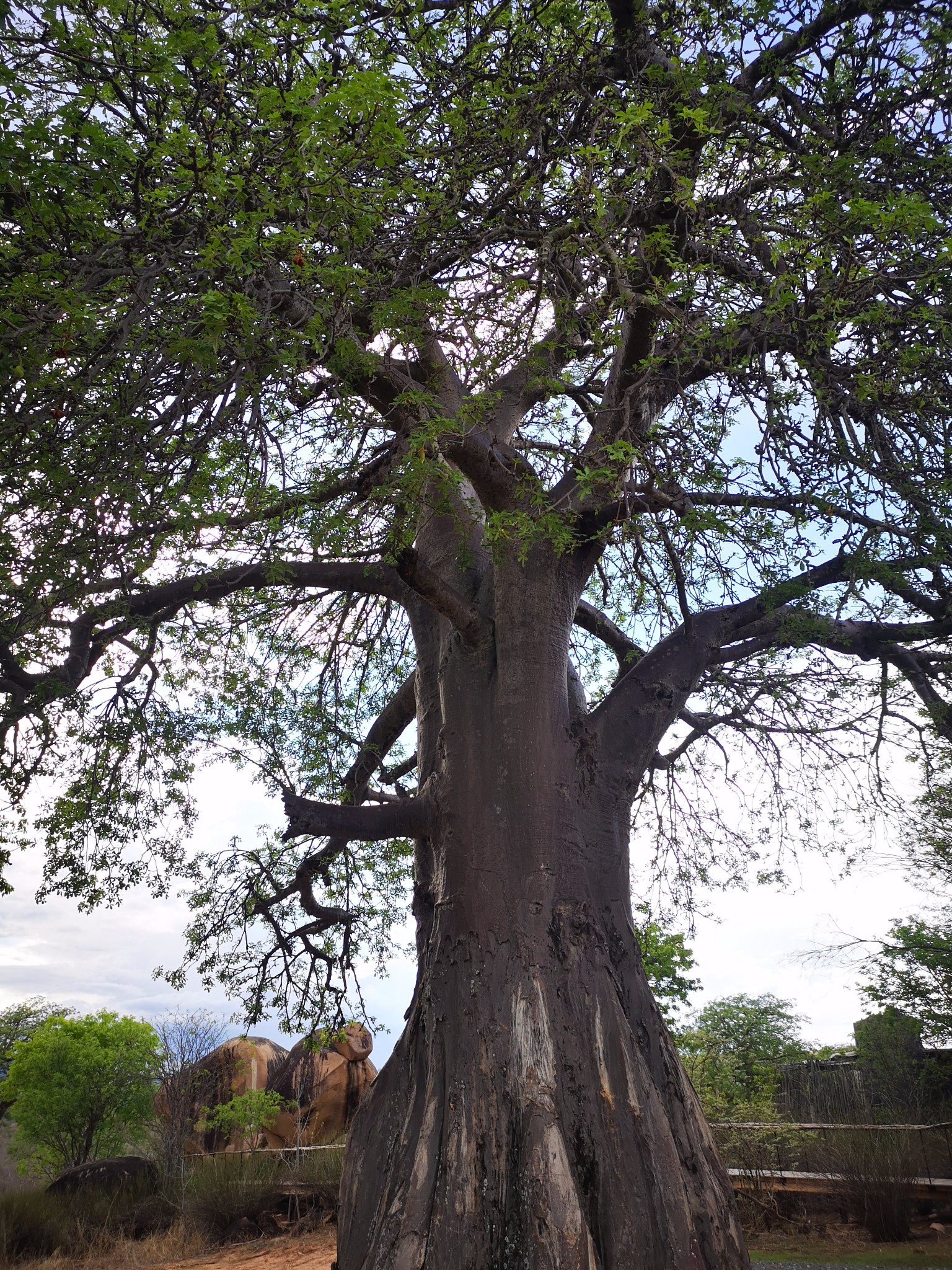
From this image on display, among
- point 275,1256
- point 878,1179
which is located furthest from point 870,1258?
point 275,1256

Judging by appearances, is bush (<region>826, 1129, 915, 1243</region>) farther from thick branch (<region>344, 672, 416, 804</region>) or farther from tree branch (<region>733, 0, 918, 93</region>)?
tree branch (<region>733, 0, 918, 93</region>)

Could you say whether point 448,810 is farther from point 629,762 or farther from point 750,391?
point 750,391

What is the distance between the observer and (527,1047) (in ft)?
14.4

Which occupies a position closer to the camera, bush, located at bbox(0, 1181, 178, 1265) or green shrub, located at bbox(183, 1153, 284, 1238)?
bush, located at bbox(0, 1181, 178, 1265)

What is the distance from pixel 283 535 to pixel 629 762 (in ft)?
8.84

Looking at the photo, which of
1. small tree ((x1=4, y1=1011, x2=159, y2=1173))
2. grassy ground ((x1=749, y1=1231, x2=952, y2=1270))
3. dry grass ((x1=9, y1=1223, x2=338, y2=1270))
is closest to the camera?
grassy ground ((x1=749, y1=1231, x2=952, y2=1270))

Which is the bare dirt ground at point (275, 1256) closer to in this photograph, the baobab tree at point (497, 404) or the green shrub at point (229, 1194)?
the green shrub at point (229, 1194)

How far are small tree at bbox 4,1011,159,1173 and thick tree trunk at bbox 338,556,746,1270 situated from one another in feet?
42.7

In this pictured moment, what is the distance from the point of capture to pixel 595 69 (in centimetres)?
440

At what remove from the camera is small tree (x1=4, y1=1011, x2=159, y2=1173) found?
1578cm

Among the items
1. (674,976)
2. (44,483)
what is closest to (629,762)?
(44,483)

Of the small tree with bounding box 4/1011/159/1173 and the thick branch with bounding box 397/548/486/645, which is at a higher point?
the thick branch with bounding box 397/548/486/645

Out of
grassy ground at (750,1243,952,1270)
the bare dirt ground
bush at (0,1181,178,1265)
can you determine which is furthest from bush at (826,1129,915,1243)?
bush at (0,1181,178,1265)

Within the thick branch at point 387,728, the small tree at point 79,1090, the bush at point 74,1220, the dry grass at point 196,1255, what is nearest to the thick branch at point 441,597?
the thick branch at point 387,728
